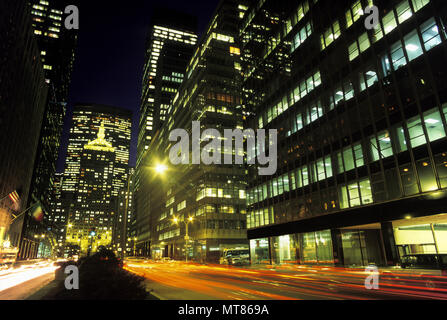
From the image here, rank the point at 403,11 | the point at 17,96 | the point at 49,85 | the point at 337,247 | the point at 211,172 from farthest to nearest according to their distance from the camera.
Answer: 1. the point at 49,85
2. the point at 211,172
3. the point at 17,96
4. the point at 337,247
5. the point at 403,11

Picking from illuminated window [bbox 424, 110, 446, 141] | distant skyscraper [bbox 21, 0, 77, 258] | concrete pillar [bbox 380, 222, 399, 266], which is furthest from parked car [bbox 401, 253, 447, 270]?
distant skyscraper [bbox 21, 0, 77, 258]

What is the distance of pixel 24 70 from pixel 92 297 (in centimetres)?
6415

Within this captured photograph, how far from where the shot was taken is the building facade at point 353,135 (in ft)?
82.1

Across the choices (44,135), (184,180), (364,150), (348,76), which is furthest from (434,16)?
(44,135)

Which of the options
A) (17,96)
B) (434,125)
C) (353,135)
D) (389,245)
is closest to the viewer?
(434,125)

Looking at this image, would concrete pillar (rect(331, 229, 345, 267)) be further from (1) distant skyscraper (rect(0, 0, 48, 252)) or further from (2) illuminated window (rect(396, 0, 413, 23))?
(1) distant skyscraper (rect(0, 0, 48, 252))

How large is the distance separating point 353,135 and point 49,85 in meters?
106

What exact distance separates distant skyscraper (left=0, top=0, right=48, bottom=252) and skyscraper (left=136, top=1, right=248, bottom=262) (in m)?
26.6

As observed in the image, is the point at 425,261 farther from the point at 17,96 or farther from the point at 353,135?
the point at 17,96

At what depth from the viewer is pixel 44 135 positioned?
334ft

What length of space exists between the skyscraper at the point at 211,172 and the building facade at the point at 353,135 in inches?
886

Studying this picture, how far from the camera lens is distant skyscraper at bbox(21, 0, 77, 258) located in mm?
100006

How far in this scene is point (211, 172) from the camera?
72.6m

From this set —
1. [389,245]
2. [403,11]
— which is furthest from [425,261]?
[403,11]
